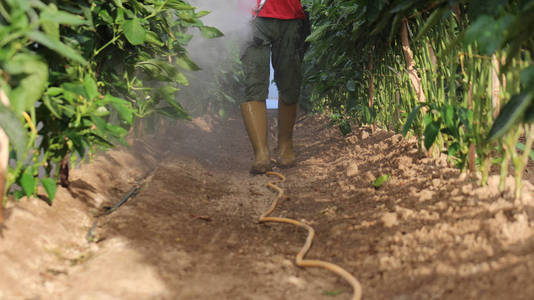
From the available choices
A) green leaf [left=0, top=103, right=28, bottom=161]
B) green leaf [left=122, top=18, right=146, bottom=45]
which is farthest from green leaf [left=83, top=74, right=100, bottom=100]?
green leaf [left=0, top=103, right=28, bottom=161]

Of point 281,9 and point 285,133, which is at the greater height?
point 281,9

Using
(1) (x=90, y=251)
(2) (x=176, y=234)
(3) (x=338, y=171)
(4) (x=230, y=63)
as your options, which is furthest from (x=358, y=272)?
(4) (x=230, y=63)

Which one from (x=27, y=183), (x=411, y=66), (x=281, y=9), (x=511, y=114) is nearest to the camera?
(x=511, y=114)

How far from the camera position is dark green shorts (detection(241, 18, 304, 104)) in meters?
2.71

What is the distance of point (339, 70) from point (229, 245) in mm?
2133

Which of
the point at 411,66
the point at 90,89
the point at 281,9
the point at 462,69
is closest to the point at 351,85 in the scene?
the point at 281,9

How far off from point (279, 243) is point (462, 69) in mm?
823

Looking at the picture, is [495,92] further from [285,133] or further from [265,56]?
[285,133]

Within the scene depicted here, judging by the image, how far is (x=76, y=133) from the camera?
1.19 m

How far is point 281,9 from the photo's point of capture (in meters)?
2.72

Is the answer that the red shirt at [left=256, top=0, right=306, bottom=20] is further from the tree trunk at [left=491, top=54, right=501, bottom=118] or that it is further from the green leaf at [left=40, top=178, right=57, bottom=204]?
the green leaf at [left=40, top=178, right=57, bottom=204]

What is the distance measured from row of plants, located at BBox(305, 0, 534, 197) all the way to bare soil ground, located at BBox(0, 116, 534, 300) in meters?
0.14

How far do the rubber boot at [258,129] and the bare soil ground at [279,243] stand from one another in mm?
799

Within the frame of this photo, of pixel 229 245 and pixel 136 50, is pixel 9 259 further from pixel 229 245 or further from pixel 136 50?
pixel 136 50
